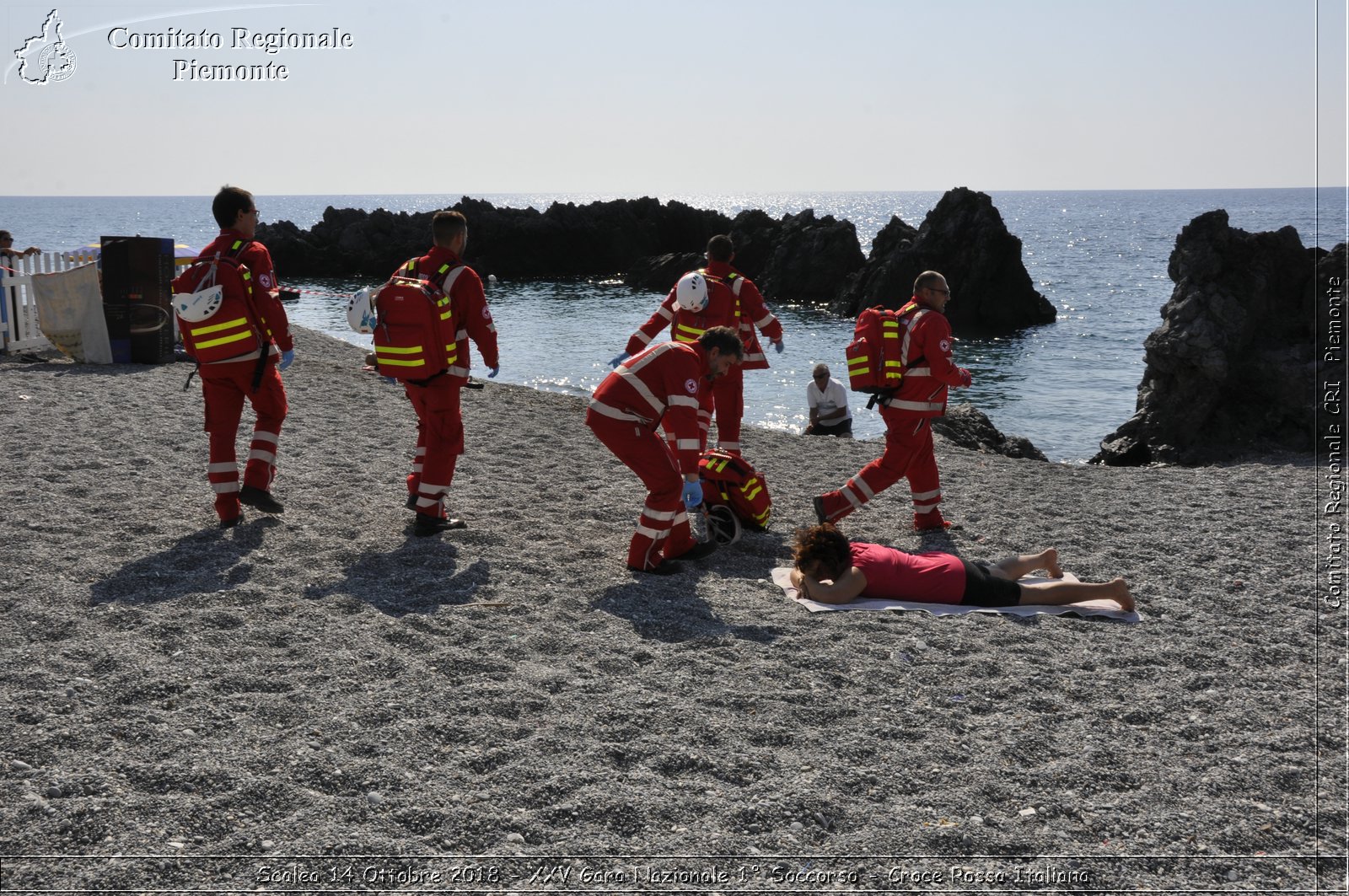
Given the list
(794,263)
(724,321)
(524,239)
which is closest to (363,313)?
(724,321)

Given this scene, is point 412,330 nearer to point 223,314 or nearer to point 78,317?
point 223,314

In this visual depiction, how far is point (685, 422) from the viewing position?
21.8 feet

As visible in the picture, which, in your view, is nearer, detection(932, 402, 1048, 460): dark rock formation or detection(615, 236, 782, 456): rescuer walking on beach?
detection(615, 236, 782, 456): rescuer walking on beach

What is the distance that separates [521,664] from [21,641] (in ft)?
7.98

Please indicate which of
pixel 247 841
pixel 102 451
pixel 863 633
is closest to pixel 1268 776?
pixel 863 633

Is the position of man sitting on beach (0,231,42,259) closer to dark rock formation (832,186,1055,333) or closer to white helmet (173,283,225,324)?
white helmet (173,283,225,324)

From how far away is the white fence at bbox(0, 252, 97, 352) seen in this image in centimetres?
1477

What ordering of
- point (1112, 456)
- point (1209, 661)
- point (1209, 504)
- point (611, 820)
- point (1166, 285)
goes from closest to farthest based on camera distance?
point (611, 820) < point (1209, 661) < point (1209, 504) < point (1112, 456) < point (1166, 285)

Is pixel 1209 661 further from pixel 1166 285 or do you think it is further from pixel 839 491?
pixel 1166 285

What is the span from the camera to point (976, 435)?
14.5 meters

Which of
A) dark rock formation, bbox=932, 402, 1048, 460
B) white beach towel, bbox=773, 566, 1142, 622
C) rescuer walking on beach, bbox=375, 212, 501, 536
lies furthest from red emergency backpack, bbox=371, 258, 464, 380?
dark rock formation, bbox=932, 402, 1048, 460

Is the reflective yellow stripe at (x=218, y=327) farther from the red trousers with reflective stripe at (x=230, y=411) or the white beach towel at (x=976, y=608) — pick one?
the white beach towel at (x=976, y=608)

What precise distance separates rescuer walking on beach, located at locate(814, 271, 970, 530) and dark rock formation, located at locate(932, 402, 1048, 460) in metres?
5.93

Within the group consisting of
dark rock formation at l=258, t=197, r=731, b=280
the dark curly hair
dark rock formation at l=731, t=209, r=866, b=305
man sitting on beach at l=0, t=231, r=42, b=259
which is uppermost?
dark rock formation at l=258, t=197, r=731, b=280
